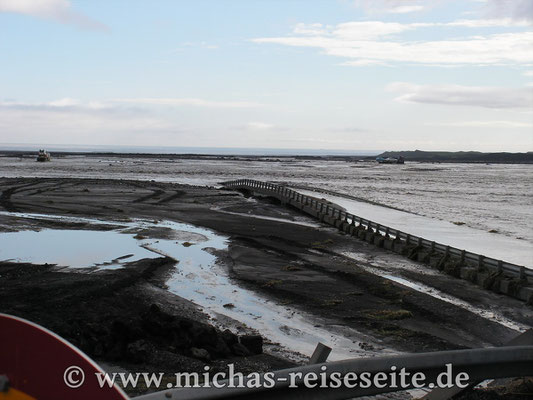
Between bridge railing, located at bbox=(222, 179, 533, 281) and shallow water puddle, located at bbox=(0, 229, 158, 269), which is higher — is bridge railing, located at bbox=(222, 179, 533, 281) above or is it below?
above

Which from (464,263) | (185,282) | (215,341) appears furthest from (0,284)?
(464,263)

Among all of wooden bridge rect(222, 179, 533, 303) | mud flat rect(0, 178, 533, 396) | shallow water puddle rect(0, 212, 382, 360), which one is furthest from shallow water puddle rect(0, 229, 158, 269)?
wooden bridge rect(222, 179, 533, 303)

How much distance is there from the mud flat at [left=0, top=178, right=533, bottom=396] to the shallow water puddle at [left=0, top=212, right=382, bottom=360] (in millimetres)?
83

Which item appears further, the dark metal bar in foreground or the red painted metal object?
the dark metal bar in foreground

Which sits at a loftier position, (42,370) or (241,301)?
(42,370)

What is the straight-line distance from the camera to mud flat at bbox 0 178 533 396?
1314cm

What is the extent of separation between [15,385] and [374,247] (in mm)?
33432

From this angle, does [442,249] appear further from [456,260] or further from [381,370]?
[381,370]

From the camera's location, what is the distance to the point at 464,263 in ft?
86.9

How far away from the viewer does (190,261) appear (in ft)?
89.1

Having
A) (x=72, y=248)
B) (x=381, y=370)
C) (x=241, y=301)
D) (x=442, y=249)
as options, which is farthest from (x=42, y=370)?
(x=442, y=249)

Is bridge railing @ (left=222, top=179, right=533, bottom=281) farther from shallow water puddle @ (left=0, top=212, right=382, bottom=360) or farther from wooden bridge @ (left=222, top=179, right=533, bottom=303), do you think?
shallow water puddle @ (left=0, top=212, right=382, bottom=360)

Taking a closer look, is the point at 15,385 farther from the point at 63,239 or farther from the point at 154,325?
the point at 63,239

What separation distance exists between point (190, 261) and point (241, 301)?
792 centimetres
